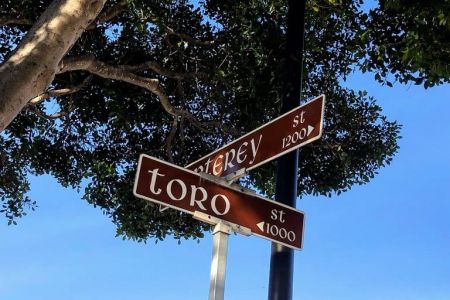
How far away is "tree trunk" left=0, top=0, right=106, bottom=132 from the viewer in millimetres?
4078

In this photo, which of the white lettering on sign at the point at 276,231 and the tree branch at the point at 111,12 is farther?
the tree branch at the point at 111,12

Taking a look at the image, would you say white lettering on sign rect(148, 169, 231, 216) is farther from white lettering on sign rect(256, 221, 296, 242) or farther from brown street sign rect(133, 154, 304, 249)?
white lettering on sign rect(256, 221, 296, 242)

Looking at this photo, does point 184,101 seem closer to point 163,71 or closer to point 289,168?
point 163,71

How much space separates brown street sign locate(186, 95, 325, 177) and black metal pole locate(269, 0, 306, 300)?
26.9 inches

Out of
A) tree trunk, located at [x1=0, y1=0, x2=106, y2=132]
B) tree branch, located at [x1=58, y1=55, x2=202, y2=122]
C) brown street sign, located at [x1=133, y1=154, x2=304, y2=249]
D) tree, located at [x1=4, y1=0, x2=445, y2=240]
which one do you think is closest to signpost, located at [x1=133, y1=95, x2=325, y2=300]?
brown street sign, located at [x1=133, y1=154, x2=304, y2=249]

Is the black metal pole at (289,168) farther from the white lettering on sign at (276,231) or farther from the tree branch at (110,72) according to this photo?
the tree branch at (110,72)

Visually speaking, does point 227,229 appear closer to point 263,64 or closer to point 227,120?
point 263,64

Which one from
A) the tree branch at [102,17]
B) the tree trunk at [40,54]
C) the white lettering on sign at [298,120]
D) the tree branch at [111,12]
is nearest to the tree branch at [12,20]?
the tree branch at [102,17]

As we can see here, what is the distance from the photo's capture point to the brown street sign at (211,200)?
387 centimetres

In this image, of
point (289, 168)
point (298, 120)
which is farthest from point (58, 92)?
point (298, 120)

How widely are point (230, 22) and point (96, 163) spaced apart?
2891 millimetres

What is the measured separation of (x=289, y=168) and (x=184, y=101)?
4496 mm

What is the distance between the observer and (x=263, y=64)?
8.62 metres

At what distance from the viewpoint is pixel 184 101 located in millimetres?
9219
